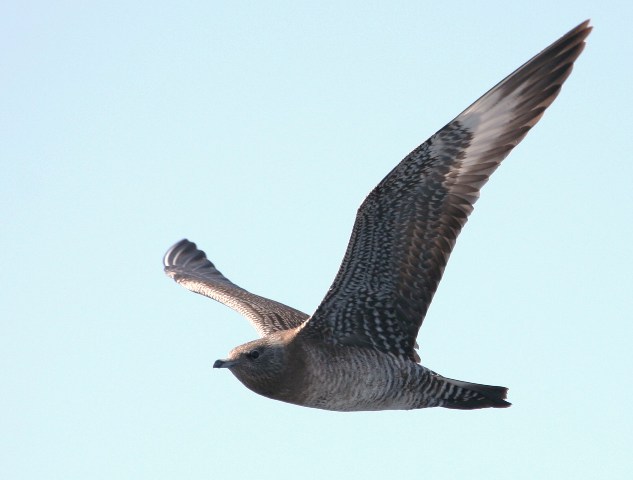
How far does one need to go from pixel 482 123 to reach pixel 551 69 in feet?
2.65

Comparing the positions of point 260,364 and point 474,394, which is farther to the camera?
point 474,394

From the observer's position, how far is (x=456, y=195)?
1136 cm

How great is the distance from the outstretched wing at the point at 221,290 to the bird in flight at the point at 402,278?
1.29 meters

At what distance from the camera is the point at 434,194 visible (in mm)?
11328

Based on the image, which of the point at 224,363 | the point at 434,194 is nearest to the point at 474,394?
the point at 434,194

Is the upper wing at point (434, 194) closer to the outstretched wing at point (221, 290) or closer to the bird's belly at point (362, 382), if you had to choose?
the bird's belly at point (362, 382)

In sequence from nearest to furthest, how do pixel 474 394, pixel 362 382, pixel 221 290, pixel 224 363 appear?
pixel 224 363
pixel 362 382
pixel 474 394
pixel 221 290

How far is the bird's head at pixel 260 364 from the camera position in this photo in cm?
1147

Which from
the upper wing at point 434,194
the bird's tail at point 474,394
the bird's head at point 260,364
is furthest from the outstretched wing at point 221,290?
the bird's tail at point 474,394

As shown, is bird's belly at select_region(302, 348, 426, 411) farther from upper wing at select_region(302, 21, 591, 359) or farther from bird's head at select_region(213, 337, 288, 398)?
upper wing at select_region(302, 21, 591, 359)

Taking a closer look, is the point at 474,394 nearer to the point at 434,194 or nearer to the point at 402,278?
the point at 402,278

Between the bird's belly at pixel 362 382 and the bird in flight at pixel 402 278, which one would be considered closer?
the bird in flight at pixel 402 278

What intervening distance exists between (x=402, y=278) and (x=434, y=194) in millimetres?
912

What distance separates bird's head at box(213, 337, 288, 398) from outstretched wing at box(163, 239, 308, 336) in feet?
4.11
